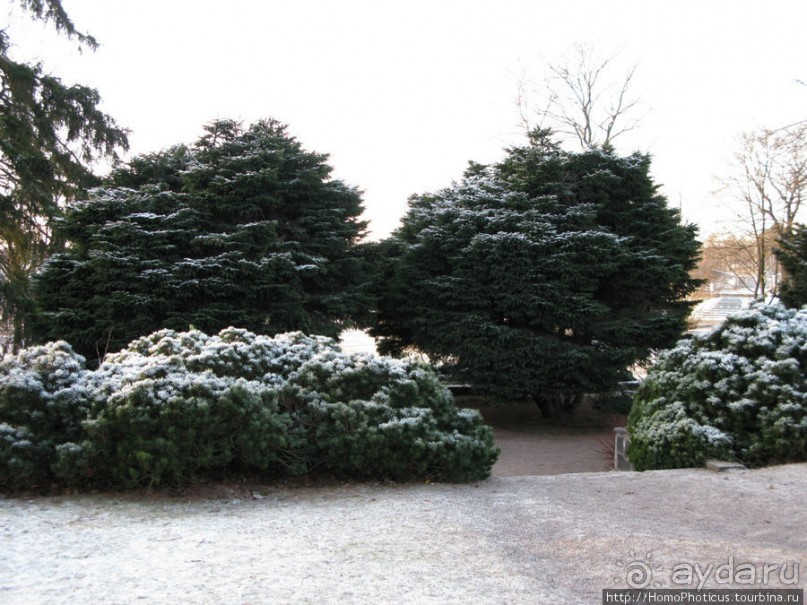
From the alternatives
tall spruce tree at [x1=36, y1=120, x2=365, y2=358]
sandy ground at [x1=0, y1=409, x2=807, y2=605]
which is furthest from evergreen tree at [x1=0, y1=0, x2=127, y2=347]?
sandy ground at [x1=0, y1=409, x2=807, y2=605]

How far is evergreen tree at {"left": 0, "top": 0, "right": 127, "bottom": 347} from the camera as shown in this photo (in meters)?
11.3

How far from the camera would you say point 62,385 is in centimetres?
476

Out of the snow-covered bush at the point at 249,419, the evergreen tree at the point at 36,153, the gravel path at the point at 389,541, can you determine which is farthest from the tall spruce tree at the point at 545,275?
the evergreen tree at the point at 36,153

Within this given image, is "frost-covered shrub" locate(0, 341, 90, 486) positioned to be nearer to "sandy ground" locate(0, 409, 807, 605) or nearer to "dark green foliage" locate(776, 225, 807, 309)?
"sandy ground" locate(0, 409, 807, 605)

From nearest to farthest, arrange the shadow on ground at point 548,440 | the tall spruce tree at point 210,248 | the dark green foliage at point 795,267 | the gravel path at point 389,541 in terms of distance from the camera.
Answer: the gravel path at point 389,541 → the shadow on ground at point 548,440 → the tall spruce tree at point 210,248 → the dark green foliage at point 795,267

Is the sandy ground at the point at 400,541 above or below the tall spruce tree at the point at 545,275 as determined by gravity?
below

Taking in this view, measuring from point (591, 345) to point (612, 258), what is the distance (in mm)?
1557

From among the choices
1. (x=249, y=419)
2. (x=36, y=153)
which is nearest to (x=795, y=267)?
(x=249, y=419)

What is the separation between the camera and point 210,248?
32.9 feet

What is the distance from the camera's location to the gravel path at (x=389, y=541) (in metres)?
2.77

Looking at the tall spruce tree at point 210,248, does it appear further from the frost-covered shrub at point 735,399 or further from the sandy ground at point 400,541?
the frost-covered shrub at point 735,399

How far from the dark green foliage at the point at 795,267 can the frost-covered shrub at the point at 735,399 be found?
5142 mm

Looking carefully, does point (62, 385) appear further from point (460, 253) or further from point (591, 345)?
point (591, 345)

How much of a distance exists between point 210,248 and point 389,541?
755cm
